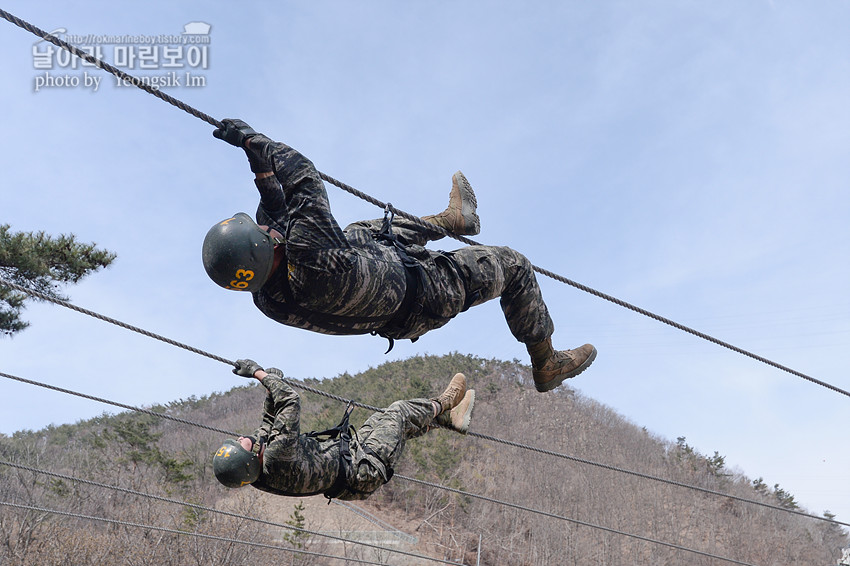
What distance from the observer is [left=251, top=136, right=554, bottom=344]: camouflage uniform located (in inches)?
161

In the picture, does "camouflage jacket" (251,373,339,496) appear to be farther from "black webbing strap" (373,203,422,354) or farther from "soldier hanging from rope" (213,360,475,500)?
"black webbing strap" (373,203,422,354)

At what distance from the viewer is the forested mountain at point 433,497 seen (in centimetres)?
2344

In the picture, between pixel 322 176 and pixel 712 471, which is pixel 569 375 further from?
pixel 712 471

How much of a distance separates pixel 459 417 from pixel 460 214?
1632mm

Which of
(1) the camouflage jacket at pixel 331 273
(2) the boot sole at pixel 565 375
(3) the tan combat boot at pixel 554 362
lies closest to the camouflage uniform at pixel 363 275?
(1) the camouflage jacket at pixel 331 273

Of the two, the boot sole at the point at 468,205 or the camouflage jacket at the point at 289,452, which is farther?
the boot sole at the point at 468,205

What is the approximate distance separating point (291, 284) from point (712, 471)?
52745 mm

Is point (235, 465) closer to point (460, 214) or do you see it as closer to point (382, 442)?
point (382, 442)

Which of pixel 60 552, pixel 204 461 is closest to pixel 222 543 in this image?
pixel 60 552

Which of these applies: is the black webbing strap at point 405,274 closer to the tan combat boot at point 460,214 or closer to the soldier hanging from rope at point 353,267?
the soldier hanging from rope at point 353,267

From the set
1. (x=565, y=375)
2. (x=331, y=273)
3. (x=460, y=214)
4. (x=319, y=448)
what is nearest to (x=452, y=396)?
(x=565, y=375)

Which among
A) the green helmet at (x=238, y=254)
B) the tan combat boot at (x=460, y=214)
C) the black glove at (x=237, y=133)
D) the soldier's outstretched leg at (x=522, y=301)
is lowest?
the green helmet at (x=238, y=254)

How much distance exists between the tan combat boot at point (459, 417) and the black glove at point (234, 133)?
2728 millimetres

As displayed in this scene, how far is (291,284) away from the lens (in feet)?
13.8
